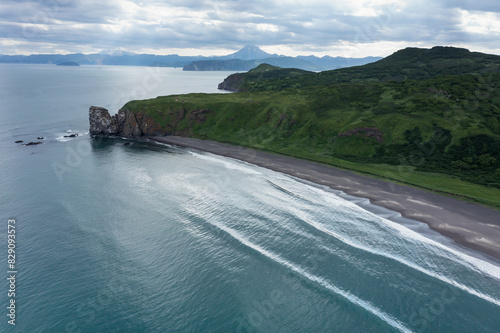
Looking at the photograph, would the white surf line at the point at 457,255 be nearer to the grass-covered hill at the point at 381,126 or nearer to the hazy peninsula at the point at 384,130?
the hazy peninsula at the point at 384,130

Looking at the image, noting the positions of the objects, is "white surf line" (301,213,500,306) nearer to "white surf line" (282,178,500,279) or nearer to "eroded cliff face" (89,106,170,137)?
"white surf line" (282,178,500,279)

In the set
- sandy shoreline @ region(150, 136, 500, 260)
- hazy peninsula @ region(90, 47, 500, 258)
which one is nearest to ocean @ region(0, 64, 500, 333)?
sandy shoreline @ region(150, 136, 500, 260)

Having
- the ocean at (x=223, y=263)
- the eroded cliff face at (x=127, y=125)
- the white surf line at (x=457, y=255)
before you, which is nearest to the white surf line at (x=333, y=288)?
the ocean at (x=223, y=263)

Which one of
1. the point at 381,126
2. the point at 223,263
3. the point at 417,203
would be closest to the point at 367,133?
the point at 381,126

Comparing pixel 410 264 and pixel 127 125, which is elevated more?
pixel 127 125

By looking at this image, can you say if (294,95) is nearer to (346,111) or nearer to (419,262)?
(346,111)

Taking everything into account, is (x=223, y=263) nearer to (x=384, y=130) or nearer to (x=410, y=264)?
(x=410, y=264)
